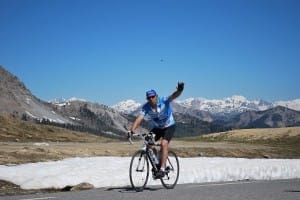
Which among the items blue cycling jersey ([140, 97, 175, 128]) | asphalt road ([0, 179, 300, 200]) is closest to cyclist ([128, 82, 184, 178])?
blue cycling jersey ([140, 97, 175, 128])

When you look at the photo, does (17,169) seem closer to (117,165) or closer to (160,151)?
(117,165)

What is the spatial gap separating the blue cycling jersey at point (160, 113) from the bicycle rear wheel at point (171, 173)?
141cm

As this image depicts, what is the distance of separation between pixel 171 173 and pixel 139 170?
1788mm

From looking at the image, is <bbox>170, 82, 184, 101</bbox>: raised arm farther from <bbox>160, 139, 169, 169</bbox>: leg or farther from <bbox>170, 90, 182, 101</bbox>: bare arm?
<bbox>160, 139, 169, 169</bbox>: leg

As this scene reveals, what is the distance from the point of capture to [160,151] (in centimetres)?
1490

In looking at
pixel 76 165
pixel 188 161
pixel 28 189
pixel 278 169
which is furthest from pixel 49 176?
pixel 278 169

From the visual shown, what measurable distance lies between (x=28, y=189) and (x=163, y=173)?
4.17m

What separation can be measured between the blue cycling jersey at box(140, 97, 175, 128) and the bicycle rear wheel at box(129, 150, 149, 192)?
1.04m

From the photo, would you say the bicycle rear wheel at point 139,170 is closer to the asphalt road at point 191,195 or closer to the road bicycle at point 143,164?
the road bicycle at point 143,164

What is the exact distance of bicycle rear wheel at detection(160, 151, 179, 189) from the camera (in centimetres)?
1541

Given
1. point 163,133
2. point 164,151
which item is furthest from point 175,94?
point 164,151

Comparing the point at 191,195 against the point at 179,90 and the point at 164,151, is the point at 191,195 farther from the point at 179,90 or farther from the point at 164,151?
the point at 179,90

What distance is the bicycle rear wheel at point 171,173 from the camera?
1541 centimetres

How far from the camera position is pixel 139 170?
47.3 ft
